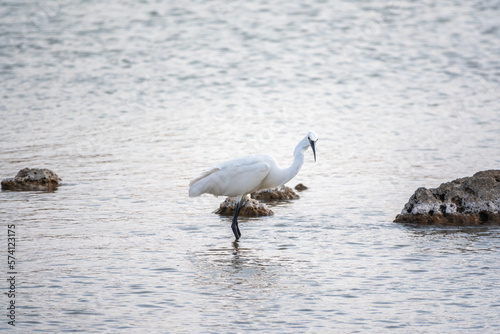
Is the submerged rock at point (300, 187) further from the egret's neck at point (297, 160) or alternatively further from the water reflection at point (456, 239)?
the water reflection at point (456, 239)

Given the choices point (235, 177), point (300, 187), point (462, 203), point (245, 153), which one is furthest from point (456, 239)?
point (245, 153)

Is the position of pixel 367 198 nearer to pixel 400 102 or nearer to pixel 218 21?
pixel 400 102

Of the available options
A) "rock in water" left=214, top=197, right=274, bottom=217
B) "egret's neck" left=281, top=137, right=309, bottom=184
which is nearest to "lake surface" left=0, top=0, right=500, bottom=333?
"rock in water" left=214, top=197, right=274, bottom=217

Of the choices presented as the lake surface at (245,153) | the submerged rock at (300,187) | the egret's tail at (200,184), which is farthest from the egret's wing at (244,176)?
the submerged rock at (300,187)

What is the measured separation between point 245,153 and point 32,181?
14.3 ft

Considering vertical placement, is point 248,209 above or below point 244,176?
below

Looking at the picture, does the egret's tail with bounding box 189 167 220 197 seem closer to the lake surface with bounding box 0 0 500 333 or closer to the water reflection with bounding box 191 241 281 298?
the lake surface with bounding box 0 0 500 333

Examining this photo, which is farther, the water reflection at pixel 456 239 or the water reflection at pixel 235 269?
the water reflection at pixel 456 239

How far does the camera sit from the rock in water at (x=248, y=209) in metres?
10.9

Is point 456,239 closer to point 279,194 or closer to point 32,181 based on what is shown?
point 279,194

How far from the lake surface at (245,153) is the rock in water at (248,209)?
8.3 inches

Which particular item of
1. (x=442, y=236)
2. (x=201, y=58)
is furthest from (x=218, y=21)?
(x=442, y=236)

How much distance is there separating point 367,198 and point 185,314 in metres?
5.24

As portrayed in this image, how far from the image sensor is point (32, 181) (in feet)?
39.6
